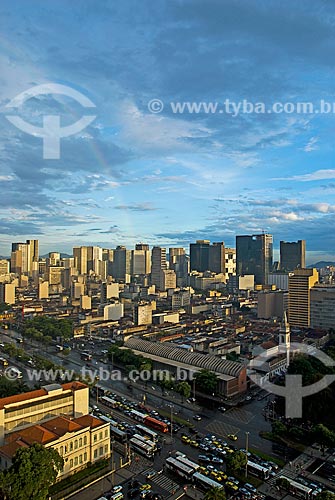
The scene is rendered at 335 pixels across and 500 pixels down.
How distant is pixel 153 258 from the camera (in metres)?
58.7

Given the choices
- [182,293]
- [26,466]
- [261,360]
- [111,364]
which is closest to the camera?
[26,466]

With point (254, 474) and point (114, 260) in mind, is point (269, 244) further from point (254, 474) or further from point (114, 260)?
point (254, 474)

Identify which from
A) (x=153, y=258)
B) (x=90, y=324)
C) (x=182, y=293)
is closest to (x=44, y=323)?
(x=90, y=324)

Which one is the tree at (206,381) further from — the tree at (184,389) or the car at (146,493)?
the car at (146,493)

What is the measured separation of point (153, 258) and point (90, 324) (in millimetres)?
30005

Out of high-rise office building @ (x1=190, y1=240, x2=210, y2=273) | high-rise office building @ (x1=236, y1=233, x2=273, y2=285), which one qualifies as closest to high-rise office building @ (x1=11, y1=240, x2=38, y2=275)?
high-rise office building @ (x1=190, y1=240, x2=210, y2=273)

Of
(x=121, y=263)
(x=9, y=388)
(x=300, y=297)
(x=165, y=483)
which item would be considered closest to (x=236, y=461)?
(x=165, y=483)

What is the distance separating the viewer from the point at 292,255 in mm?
69438

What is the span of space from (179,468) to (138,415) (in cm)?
339

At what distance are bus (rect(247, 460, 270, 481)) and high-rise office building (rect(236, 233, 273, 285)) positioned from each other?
2170 inches

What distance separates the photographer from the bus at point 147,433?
11040 mm

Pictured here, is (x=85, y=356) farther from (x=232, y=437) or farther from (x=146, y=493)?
(x=146, y=493)

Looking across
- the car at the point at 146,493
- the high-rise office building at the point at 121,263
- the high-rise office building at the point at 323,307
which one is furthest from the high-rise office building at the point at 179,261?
the car at the point at 146,493

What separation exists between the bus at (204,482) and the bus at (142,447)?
151 cm
